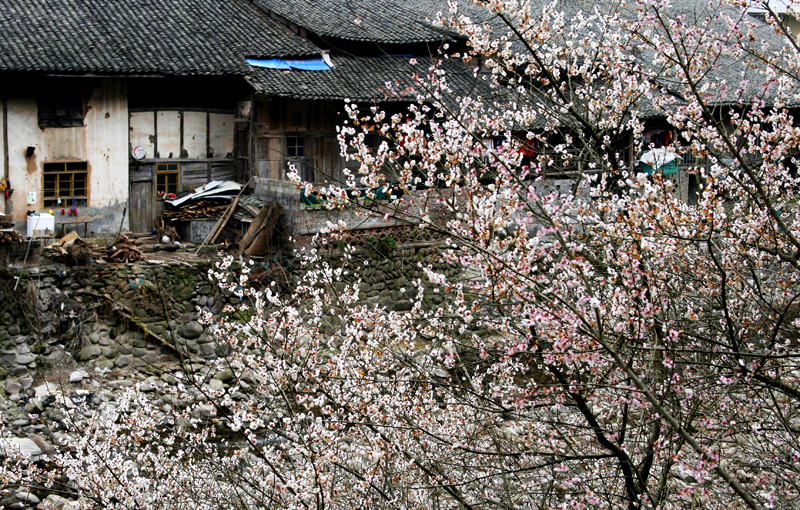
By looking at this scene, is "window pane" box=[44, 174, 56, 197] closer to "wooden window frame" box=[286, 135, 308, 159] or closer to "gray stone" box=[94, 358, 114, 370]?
"gray stone" box=[94, 358, 114, 370]

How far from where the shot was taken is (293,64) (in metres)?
20.0

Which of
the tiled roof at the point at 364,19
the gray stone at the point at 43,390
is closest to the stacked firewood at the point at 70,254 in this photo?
the gray stone at the point at 43,390

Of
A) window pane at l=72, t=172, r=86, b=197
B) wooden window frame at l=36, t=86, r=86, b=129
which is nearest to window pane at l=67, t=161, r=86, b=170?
window pane at l=72, t=172, r=86, b=197

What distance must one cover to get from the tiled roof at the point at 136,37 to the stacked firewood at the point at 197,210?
2.99m

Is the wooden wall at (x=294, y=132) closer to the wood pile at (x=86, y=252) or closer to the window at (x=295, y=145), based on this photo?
the window at (x=295, y=145)

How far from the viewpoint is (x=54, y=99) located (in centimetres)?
1733

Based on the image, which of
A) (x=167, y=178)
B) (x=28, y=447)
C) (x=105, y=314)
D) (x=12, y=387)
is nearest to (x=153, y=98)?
(x=167, y=178)

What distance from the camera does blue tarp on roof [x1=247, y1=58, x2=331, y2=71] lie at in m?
19.4

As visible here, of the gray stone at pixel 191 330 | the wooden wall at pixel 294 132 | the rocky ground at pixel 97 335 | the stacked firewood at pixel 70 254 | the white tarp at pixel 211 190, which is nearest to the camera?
the rocky ground at pixel 97 335

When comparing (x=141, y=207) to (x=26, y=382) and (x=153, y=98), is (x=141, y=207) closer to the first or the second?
(x=153, y=98)

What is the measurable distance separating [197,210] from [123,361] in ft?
15.0

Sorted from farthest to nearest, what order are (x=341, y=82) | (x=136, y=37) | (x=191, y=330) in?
(x=341, y=82) < (x=136, y=37) < (x=191, y=330)

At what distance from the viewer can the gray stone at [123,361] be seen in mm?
14773

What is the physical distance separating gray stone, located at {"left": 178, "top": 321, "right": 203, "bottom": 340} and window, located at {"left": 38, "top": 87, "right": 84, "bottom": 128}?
5.68 m
